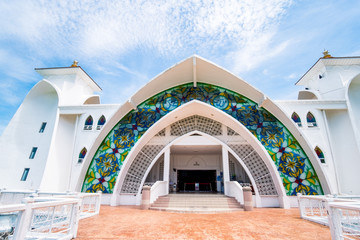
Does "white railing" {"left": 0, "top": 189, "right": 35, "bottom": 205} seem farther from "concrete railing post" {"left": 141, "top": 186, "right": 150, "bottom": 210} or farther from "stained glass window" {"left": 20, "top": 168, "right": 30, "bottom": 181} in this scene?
"stained glass window" {"left": 20, "top": 168, "right": 30, "bottom": 181}

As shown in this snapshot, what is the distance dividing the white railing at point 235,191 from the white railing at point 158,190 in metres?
3.45

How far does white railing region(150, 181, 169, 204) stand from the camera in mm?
9156

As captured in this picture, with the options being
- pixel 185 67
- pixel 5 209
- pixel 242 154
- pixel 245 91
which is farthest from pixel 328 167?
pixel 5 209

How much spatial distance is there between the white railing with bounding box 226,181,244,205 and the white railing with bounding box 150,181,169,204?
3.45 meters

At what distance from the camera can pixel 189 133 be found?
37.4 ft

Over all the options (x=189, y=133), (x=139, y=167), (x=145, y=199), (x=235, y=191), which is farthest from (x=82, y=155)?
(x=235, y=191)

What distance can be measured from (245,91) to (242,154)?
3.46m

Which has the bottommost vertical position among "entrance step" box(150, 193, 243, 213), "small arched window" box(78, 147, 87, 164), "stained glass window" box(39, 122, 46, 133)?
"entrance step" box(150, 193, 243, 213)

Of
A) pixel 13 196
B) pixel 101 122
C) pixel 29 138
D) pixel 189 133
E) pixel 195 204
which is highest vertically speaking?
pixel 101 122

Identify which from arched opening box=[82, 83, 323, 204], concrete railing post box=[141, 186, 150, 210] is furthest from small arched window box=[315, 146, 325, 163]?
concrete railing post box=[141, 186, 150, 210]

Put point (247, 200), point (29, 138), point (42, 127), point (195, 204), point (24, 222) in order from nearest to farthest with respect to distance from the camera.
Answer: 1. point (24, 222)
2. point (247, 200)
3. point (195, 204)
4. point (29, 138)
5. point (42, 127)

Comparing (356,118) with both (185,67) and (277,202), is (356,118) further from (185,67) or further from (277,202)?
(185,67)

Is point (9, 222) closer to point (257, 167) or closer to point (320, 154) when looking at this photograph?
point (257, 167)

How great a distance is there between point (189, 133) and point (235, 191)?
398 centimetres
